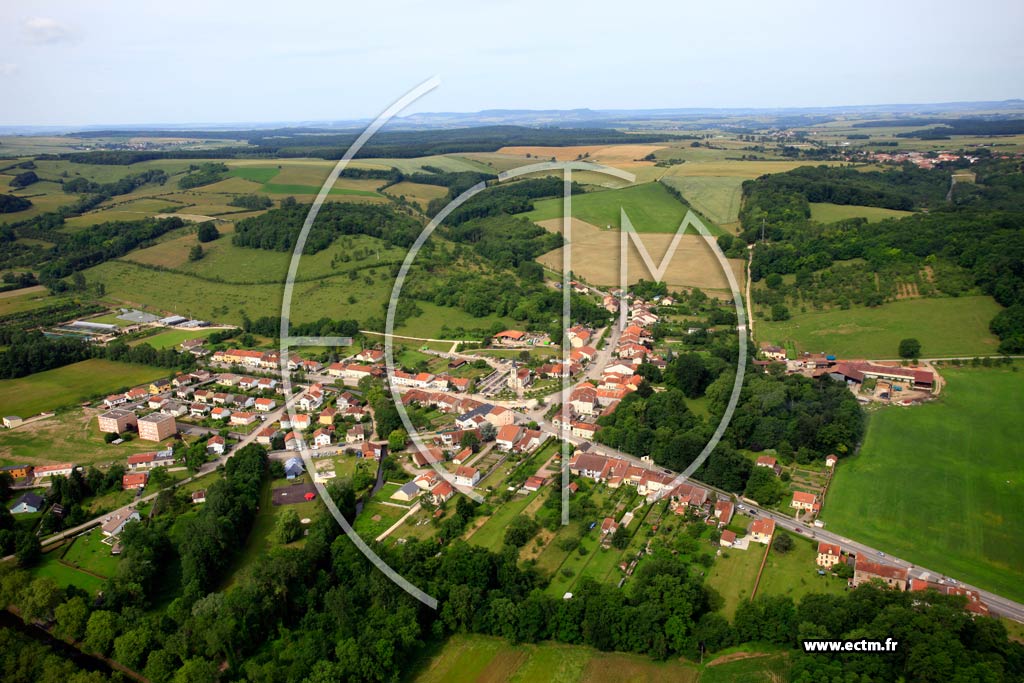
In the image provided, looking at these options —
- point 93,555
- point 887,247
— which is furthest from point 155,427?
point 887,247

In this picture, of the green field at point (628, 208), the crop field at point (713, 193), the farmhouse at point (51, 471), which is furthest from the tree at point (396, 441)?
the crop field at point (713, 193)

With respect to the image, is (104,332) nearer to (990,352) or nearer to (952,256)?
(990,352)

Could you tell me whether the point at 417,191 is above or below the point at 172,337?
above

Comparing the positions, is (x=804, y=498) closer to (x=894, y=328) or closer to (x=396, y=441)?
(x=396, y=441)

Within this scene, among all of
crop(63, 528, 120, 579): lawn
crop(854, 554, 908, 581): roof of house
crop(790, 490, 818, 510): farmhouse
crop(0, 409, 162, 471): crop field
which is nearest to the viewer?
crop(854, 554, 908, 581): roof of house

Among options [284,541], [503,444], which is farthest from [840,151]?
[284,541]

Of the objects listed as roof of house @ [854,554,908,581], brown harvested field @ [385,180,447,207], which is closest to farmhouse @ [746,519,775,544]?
roof of house @ [854,554,908,581]

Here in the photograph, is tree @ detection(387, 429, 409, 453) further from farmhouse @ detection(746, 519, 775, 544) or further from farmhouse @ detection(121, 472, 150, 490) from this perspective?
farmhouse @ detection(746, 519, 775, 544)
